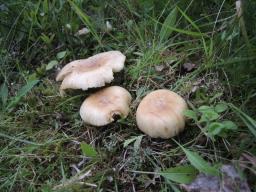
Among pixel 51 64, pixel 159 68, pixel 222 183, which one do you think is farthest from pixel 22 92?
pixel 222 183

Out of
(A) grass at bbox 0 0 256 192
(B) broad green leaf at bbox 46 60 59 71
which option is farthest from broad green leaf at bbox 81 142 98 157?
(B) broad green leaf at bbox 46 60 59 71

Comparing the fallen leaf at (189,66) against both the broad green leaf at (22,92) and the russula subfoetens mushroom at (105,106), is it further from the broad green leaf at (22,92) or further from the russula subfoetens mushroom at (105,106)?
the broad green leaf at (22,92)

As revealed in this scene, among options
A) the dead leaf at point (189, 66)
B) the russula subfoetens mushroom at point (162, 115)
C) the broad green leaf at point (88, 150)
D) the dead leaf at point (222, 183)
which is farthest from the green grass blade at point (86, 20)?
the dead leaf at point (222, 183)

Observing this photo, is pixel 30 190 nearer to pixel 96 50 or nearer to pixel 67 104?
pixel 67 104

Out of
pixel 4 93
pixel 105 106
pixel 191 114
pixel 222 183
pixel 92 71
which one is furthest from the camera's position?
pixel 4 93

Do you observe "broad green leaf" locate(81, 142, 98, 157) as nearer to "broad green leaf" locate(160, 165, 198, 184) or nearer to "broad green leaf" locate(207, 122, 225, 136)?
"broad green leaf" locate(160, 165, 198, 184)

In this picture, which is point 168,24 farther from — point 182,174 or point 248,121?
point 182,174
